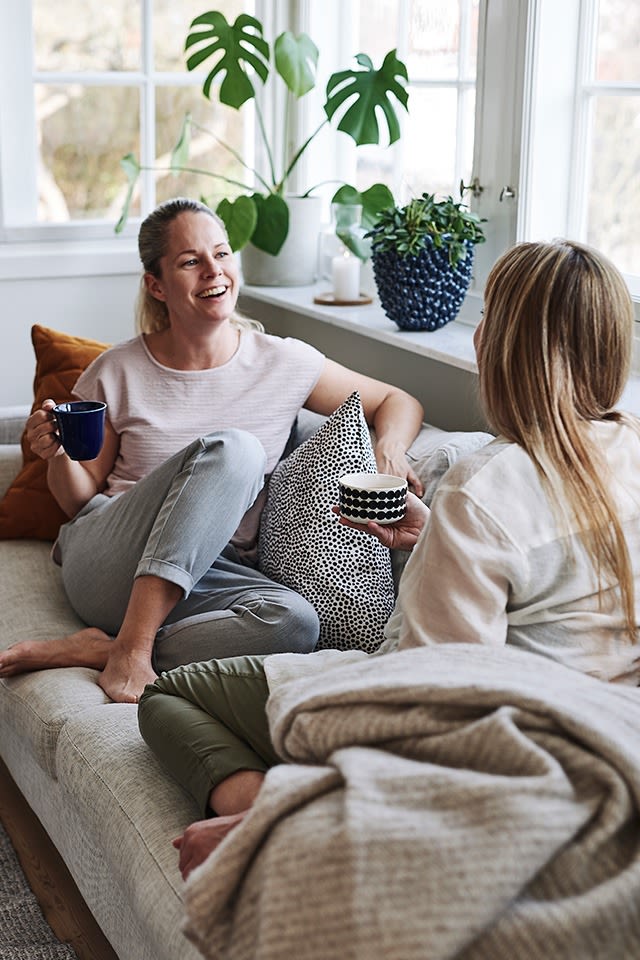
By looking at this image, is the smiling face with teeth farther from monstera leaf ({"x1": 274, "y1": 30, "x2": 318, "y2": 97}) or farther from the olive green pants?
the olive green pants

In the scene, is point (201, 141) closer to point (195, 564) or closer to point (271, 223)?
point (271, 223)

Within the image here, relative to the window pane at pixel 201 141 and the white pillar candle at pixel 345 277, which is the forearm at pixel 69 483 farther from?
the window pane at pixel 201 141

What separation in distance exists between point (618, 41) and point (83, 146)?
1668mm

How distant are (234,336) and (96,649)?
805mm

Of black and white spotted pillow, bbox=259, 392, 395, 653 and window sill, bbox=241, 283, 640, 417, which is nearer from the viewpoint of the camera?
black and white spotted pillow, bbox=259, 392, 395, 653

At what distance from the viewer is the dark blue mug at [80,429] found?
2.02 metres

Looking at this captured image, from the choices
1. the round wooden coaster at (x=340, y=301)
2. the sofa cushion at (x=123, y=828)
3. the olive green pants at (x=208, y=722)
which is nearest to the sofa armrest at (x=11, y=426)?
the round wooden coaster at (x=340, y=301)

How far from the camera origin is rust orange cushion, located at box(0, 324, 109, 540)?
265 cm

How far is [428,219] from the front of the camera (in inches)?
103

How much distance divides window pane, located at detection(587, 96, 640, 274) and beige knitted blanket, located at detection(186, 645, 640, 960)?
1582 mm

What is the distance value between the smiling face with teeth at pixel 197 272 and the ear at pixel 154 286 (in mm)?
13

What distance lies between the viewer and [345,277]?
10.4ft

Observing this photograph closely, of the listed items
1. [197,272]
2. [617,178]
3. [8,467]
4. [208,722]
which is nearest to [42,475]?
[8,467]

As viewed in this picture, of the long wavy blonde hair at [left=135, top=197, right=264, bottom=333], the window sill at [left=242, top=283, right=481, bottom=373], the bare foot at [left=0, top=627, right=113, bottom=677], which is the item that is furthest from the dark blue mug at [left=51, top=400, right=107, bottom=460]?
the window sill at [left=242, top=283, right=481, bottom=373]
